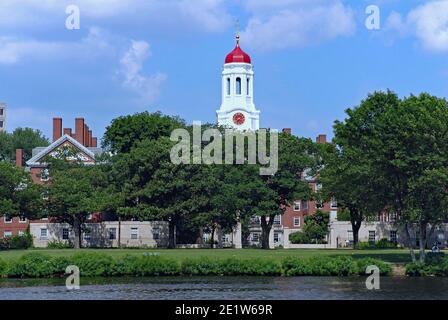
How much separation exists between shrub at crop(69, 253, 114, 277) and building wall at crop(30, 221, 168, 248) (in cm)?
3859

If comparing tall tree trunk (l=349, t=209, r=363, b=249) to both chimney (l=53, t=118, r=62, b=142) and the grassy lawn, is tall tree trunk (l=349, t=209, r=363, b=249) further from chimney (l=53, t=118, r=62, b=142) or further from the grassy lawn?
chimney (l=53, t=118, r=62, b=142)

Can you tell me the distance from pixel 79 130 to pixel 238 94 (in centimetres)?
3388

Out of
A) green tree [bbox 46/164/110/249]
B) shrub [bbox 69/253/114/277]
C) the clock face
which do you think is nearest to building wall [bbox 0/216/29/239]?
green tree [bbox 46/164/110/249]

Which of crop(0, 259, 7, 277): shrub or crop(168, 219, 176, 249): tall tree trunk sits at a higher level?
crop(168, 219, 176, 249): tall tree trunk

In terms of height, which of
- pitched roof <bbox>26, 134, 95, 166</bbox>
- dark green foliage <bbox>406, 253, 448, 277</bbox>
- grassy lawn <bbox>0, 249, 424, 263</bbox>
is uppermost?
pitched roof <bbox>26, 134, 95, 166</bbox>

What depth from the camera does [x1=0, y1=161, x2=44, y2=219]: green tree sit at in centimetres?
9900

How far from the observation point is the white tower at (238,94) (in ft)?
496

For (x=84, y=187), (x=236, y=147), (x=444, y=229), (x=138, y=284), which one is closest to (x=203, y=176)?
(x=236, y=147)

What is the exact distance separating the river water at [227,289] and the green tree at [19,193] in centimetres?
3597

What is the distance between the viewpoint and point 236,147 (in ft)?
334

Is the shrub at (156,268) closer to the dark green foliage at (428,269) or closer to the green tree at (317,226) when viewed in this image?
the dark green foliage at (428,269)

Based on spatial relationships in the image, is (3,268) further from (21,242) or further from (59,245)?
(21,242)

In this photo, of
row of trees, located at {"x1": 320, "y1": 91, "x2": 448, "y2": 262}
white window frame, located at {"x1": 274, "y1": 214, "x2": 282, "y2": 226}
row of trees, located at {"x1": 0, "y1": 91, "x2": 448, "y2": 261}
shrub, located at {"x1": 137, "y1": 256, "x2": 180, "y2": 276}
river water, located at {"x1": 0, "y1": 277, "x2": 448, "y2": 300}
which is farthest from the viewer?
white window frame, located at {"x1": 274, "y1": 214, "x2": 282, "y2": 226}
